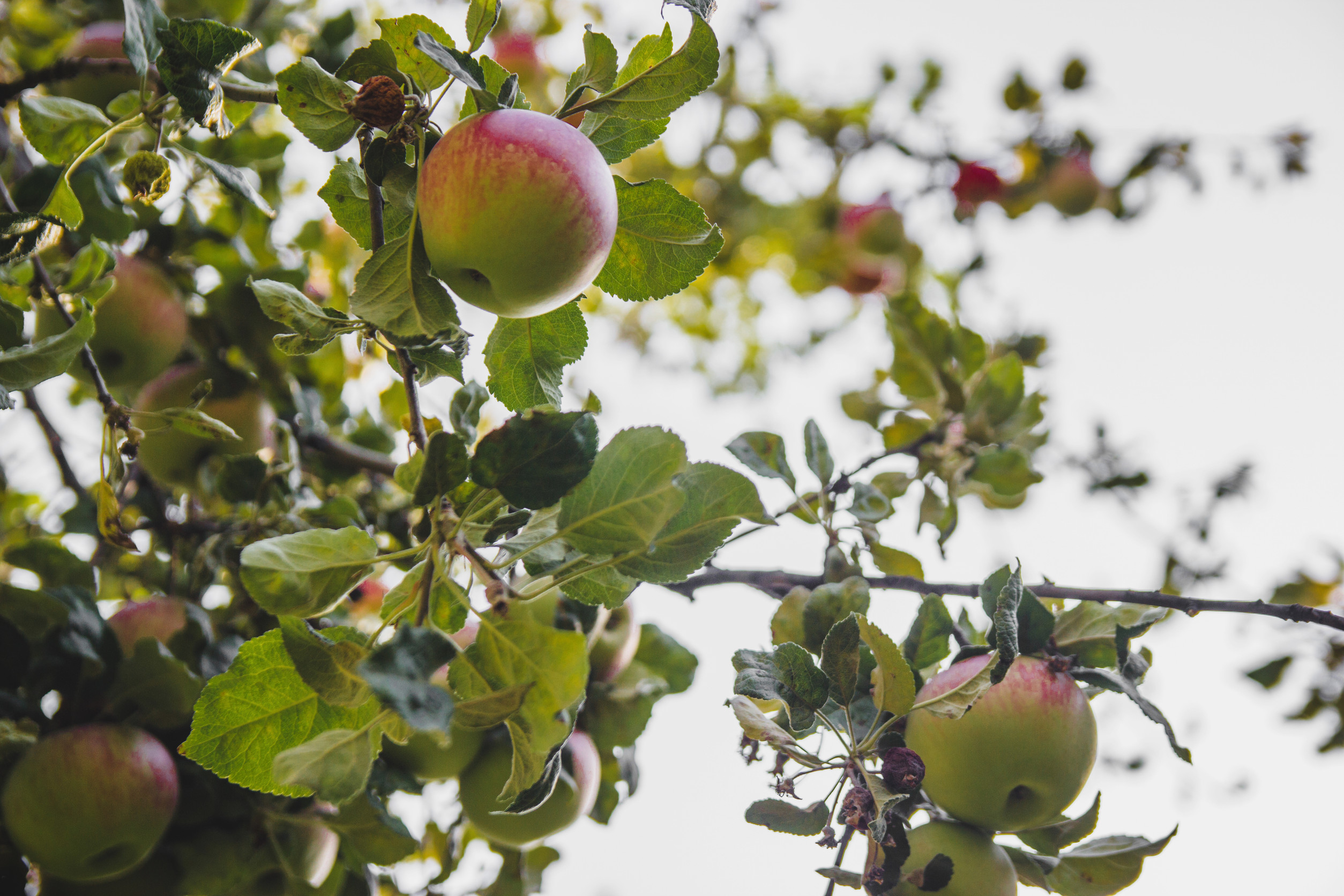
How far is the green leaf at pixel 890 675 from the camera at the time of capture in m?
0.81

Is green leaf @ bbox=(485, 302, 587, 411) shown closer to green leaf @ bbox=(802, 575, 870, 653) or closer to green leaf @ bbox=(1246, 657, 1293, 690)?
green leaf @ bbox=(802, 575, 870, 653)

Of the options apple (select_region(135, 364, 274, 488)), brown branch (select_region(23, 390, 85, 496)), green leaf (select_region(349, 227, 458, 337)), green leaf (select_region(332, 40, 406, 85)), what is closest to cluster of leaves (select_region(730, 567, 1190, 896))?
green leaf (select_region(349, 227, 458, 337))

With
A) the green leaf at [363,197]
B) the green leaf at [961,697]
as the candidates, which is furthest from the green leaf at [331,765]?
the green leaf at [961,697]

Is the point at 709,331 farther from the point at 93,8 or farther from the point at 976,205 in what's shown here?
the point at 93,8

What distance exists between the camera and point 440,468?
2.12 feet

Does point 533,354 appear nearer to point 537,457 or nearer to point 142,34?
point 537,457

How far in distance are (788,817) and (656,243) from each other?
0.61 meters

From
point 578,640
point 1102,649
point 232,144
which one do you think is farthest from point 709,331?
point 578,640

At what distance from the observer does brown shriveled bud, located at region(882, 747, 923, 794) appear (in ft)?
2.60

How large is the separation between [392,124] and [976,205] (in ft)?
8.33

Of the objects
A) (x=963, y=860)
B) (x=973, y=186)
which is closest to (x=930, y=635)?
(x=963, y=860)

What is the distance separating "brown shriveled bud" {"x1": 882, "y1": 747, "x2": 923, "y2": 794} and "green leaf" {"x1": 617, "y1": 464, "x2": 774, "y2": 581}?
30cm

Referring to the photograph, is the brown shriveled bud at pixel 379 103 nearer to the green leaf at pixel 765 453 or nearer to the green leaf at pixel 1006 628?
the green leaf at pixel 765 453

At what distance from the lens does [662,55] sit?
2.41 ft
